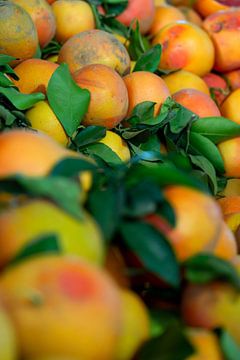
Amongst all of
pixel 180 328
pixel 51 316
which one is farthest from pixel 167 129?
pixel 51 316

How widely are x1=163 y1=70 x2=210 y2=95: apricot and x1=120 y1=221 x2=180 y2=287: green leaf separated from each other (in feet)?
3.89

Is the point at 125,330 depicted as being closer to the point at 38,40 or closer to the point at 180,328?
the point at 180,328

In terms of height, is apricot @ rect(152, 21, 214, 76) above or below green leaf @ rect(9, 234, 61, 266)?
below

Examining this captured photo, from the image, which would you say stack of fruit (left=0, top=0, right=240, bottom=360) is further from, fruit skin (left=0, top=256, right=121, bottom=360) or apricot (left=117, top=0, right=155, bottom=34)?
apricot (left=117, top=0, right=155, bottom=34)

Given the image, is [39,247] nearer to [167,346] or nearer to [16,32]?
[167,346]

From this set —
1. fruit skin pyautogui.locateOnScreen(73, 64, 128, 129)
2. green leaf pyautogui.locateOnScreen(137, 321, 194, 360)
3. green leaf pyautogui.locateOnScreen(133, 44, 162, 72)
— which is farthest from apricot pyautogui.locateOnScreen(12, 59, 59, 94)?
green leaf pyautogui.locateOnScreen(137, 321, 194, 360)

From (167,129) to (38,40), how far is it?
17.9 inches

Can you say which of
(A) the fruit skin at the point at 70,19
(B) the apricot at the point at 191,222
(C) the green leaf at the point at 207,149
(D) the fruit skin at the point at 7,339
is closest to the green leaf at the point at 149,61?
(A) the fruit skin at the point at 70,19

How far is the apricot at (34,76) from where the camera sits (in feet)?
5.06

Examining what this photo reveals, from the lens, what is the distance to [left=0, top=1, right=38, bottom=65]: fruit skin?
5.25 ft

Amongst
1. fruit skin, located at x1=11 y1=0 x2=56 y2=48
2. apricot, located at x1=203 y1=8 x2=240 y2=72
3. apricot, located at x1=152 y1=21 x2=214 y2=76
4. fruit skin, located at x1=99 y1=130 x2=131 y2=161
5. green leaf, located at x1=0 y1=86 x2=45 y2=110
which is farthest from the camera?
apricot, located at x1=203 y1=8 x2=240 y2=72

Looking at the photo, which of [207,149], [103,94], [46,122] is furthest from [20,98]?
[207,149]

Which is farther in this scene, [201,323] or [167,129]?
[167,129]

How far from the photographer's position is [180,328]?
711 millimetres
